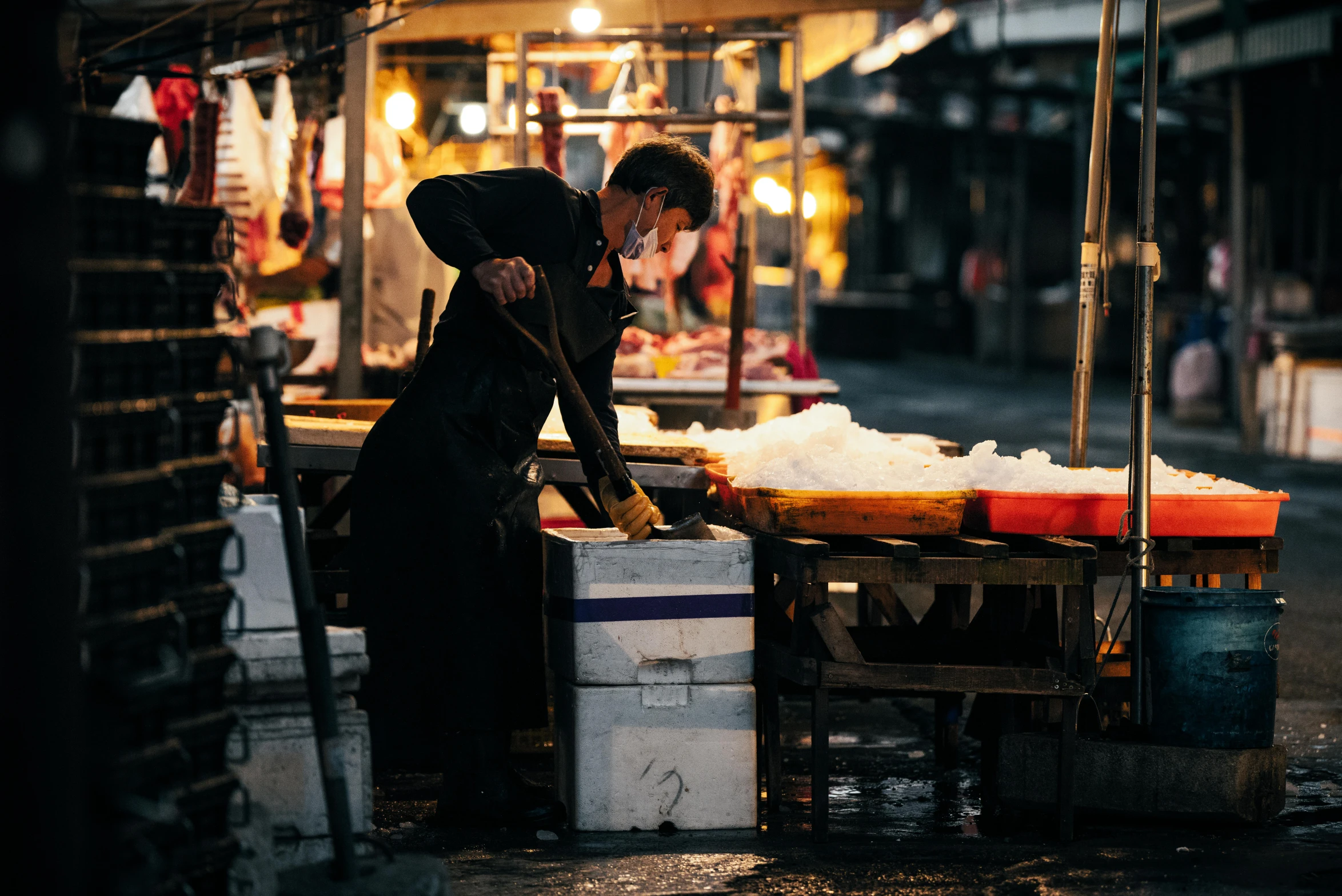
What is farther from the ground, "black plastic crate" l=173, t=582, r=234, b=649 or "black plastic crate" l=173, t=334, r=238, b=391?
"black plastic crate" l=173, t=334, r=238, b=391

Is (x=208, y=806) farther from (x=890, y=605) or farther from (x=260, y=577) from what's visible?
(x=890, y=605)

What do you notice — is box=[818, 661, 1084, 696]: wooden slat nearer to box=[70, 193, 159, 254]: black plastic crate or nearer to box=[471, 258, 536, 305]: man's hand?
box=[471, 258, 536, 305]: man's hand

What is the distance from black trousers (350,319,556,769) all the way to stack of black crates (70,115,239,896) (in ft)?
5.31

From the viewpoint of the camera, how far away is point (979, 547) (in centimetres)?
492

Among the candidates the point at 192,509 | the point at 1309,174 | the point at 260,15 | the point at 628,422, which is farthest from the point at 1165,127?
the point at 192,509

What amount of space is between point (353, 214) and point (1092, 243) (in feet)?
15.2

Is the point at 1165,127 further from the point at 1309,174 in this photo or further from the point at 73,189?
the point at 73,189

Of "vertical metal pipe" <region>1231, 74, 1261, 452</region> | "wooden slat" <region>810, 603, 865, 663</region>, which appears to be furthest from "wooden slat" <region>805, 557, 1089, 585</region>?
"vertical metal pipe" <region>1231, 74, 1261, 452</region>

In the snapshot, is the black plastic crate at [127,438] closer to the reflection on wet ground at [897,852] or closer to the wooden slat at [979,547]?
the reflection on wet ground at [897,852]

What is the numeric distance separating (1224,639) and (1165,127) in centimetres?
2341

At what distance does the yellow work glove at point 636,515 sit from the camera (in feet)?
16.6

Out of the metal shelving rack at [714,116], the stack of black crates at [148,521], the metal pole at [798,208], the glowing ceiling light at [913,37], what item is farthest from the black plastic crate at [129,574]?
the glowing ceiling light at [913,37]

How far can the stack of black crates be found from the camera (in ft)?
9.82

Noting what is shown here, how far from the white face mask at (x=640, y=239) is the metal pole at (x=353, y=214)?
3941 mm
